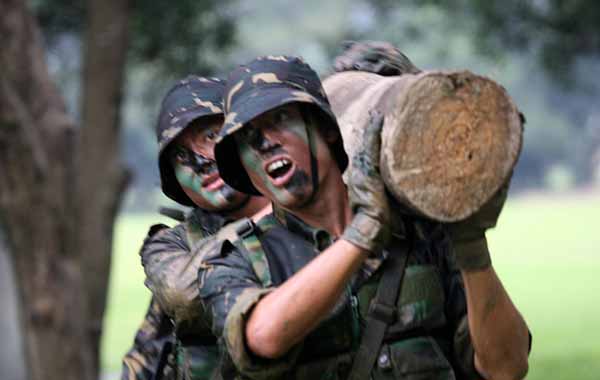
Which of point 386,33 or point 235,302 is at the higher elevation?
point 235,302

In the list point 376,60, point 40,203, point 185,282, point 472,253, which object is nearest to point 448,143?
point 472,253

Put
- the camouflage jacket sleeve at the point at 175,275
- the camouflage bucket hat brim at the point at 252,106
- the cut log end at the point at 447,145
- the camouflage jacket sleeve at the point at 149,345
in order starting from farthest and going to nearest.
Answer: the camouflage jacket sleeve at the point at 149,345 → the camouflage jacket sleeve at the point at 175,275 → the camouflage bucket hat brim at the point at 252,106 → the cut log end at the point at 447,145

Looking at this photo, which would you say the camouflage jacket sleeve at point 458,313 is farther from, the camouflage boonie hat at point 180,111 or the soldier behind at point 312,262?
the camouflage boonie hat at point 180,111

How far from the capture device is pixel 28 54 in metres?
11.5

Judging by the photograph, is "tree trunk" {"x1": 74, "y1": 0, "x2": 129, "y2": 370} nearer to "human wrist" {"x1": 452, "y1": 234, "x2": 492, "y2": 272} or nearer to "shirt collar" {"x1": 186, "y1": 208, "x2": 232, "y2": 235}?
"shirt collar" {"x1": 186, "y1": 208, "x2": 232, "y2": 235}

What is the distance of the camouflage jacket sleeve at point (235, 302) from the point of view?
3.79 metres

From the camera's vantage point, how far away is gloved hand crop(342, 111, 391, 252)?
145 inches

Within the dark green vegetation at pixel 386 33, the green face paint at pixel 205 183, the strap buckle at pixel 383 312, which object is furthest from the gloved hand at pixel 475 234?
the dark green vegetation at pixel 386 33

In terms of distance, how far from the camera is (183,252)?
4.91m

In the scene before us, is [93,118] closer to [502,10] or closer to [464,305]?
[502,10]

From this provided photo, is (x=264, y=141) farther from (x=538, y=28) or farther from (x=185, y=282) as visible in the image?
(x=538, y=28)

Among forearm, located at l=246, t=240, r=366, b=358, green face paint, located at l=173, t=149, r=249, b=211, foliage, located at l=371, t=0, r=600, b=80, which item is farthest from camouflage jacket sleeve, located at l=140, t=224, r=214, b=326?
foliage, located at l=371, t=0, r=600, b=80

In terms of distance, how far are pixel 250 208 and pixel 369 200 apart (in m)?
1.28

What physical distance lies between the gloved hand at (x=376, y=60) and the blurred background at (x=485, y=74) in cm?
16
